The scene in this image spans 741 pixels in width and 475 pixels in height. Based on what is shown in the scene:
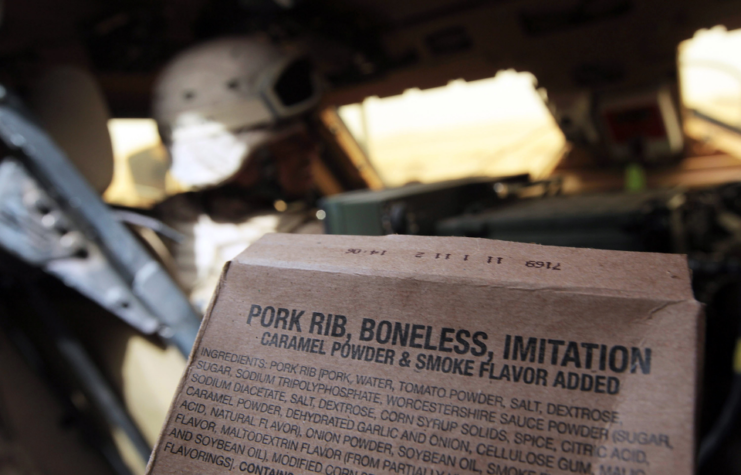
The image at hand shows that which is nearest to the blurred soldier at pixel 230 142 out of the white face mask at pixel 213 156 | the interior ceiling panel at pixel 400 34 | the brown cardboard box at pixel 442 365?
the white face mask at pixel 213 156

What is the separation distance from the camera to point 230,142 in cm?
188

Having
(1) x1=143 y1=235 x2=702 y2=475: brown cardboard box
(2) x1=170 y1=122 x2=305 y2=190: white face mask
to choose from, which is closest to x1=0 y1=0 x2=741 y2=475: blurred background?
(2) x1=170 y1=122 x2=305 y2=190: white face mask

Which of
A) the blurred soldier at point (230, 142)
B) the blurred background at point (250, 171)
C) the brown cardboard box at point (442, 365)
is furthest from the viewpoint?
the blurred soldier at point (230, 142)

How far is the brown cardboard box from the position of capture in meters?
0.45

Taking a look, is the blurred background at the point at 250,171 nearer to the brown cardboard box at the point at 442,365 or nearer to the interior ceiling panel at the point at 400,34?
the interior ceiling panel at the point at 400,34

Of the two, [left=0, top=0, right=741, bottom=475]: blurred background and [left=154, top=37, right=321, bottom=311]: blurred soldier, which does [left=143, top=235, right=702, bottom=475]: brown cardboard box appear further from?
[left=154, top=37, right=321, bottom=311]: blurred soldier

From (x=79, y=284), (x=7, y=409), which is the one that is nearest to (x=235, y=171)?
(x=79, y=284)

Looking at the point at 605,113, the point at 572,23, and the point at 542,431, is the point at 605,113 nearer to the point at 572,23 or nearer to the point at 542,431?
the point at 572,23

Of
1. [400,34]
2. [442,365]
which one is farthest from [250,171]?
[442,365]

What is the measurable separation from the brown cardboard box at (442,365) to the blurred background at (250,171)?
0.58m

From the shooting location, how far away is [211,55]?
1.92m

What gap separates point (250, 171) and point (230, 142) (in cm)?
16

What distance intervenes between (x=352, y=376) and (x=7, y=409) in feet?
4.81

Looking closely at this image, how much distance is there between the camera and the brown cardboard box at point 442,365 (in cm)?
45
